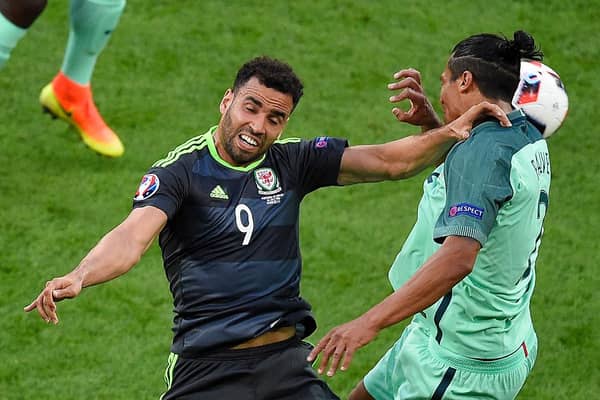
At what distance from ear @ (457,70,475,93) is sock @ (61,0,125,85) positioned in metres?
3.63

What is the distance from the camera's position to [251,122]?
15.3 ft

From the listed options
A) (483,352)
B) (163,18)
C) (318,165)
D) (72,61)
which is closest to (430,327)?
(483,352)

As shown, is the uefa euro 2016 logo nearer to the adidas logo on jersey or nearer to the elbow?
the adidas logo on jersey

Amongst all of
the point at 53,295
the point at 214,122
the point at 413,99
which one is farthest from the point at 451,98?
the point at 214,122

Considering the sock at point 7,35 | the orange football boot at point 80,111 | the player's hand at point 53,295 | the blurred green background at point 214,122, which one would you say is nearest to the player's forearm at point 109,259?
the player's hand at point 53,295

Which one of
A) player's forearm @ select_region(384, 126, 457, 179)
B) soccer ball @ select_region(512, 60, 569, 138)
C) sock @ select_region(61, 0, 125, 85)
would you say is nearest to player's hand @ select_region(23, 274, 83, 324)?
player's forearm @ select_region(384, 126, 457, 179)

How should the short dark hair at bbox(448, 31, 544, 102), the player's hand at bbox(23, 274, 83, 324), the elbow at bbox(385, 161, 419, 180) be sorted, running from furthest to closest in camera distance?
1. the elbow at bbox(385, 161, 419, 180)
2. the short dark hair at bbox(448, 31, 544, 102)
3. the player's hand at bbox(23, 274, 83, 324)

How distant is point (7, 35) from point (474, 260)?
148 inches

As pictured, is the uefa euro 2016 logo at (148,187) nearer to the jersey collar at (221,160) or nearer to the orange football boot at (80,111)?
the jersey collar at (221,160)

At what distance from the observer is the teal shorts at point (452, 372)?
4660mm

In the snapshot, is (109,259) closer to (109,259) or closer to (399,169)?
(109,259)

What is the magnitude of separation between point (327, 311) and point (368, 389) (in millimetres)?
1773

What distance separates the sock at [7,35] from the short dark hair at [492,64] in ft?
10.7

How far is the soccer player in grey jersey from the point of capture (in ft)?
15.0
